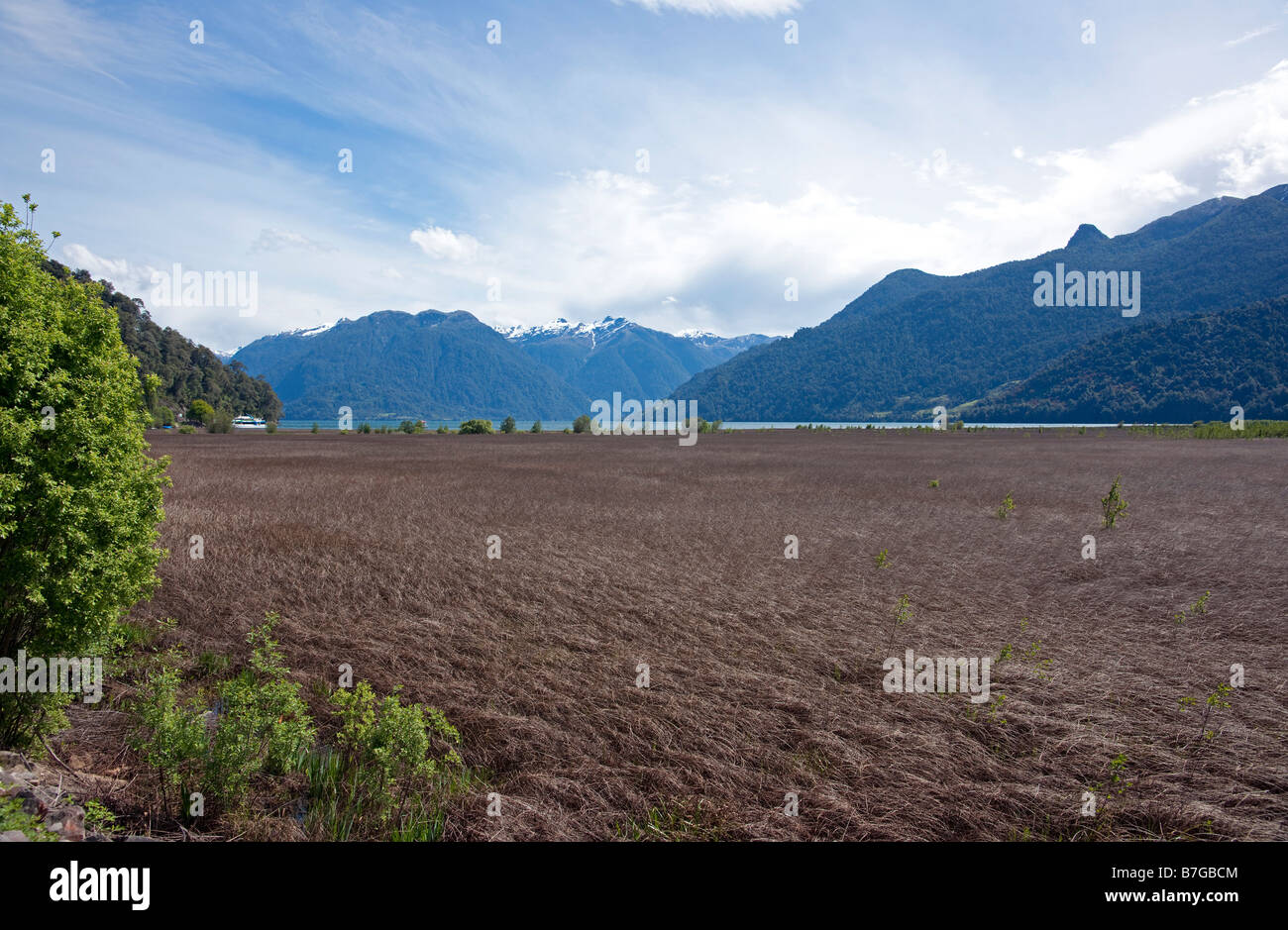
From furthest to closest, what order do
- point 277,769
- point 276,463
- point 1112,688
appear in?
point 276,463, point 1112,688, point 277,769

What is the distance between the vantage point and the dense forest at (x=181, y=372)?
102m

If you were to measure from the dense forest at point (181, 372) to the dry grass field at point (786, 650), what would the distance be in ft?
332

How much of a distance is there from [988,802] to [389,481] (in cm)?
3091

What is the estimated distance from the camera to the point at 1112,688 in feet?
25.5

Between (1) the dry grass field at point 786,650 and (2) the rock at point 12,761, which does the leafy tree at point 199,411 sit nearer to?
(1) the dry grass field at point 786,650

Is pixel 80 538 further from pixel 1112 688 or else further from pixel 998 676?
pixel 1112 688

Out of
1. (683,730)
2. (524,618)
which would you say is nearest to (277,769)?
(683,730)

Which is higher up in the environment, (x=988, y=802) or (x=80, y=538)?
(x=80, y=538)

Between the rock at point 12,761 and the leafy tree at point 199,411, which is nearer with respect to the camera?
the rock at point 12,761

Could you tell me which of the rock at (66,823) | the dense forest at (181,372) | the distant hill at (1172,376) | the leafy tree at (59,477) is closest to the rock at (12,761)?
the leafy tree at (59,477)

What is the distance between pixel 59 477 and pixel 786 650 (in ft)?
29.4

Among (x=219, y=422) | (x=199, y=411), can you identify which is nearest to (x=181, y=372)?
(x=199, y=411)

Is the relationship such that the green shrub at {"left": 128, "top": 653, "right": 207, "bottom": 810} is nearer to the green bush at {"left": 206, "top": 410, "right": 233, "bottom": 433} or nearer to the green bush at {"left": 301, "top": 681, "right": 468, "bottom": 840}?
the green bush at {"left": 301, "top": 681, "right": 468, "bottom": 840}
